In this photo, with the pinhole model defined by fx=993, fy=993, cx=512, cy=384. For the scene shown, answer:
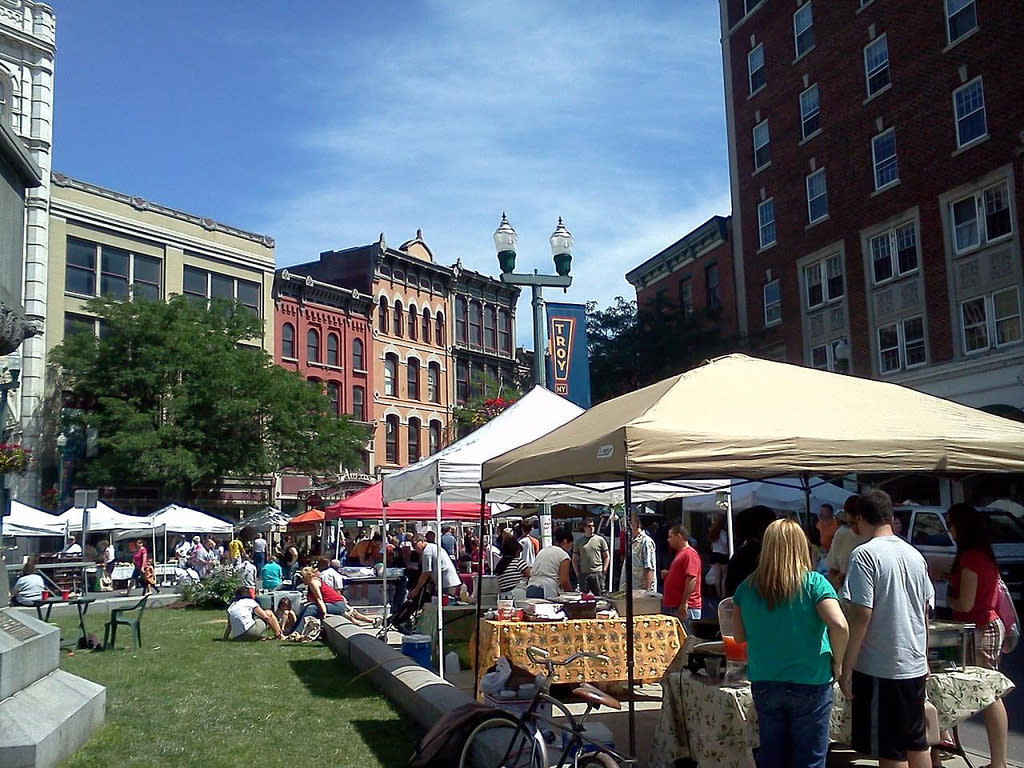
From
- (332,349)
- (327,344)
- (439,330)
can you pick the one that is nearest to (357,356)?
(332,349)

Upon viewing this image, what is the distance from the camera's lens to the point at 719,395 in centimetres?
761

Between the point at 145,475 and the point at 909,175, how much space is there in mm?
27285

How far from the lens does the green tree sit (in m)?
36.3

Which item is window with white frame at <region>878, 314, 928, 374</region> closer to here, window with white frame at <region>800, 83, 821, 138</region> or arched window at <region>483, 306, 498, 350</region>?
window with white frame at <region>800, 83, 821, 138</region>

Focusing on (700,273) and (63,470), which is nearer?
(63,470)

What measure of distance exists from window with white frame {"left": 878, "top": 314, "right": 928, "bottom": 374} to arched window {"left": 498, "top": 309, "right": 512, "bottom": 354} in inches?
1350

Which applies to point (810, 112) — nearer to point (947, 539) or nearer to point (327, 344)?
point (947, 539)

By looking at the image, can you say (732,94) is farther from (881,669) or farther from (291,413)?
(881,669)

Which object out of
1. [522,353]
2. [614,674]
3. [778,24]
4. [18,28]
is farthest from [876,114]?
[522,353]

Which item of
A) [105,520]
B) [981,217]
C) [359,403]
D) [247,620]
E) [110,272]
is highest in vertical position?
[110,272]

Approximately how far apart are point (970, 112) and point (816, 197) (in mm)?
6728

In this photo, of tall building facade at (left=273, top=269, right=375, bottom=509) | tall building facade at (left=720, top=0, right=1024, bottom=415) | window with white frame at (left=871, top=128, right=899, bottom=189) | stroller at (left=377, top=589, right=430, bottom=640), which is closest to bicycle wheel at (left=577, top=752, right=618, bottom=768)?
stroller at (left=377, top=589, right=430, bottom=640)

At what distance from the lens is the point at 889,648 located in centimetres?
543

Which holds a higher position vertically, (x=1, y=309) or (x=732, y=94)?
(x=732, y=94)
